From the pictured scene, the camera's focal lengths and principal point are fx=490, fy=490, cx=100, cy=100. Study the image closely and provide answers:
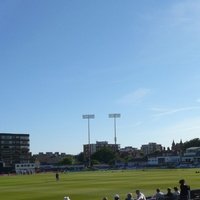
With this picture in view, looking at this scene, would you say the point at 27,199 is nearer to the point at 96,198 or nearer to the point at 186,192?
the point at 96,198

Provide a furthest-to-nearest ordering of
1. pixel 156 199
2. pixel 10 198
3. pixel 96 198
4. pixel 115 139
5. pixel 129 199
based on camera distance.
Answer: pixel 115 139 < pixel 10 198 < pixel 96 198 < pixel 156 199 < pixel 129 199

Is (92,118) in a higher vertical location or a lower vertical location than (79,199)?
higher

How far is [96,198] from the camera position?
130 feet

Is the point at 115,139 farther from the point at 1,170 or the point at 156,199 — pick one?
the point at 156,199

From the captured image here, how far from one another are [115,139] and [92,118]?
525 inches

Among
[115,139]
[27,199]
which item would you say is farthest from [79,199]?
[115,139]

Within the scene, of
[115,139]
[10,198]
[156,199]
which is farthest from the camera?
[115,139]

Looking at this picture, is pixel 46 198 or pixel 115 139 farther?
pixel 115 139

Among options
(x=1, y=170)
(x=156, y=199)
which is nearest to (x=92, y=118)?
(x=1, y=170)

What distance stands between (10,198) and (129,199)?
20948 millimetres

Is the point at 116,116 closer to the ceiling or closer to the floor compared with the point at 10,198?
closer to the ceiling

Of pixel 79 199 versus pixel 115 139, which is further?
pixel 115 139

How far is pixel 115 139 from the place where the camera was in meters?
194

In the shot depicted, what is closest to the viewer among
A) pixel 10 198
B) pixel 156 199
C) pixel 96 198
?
pixel 156 199
